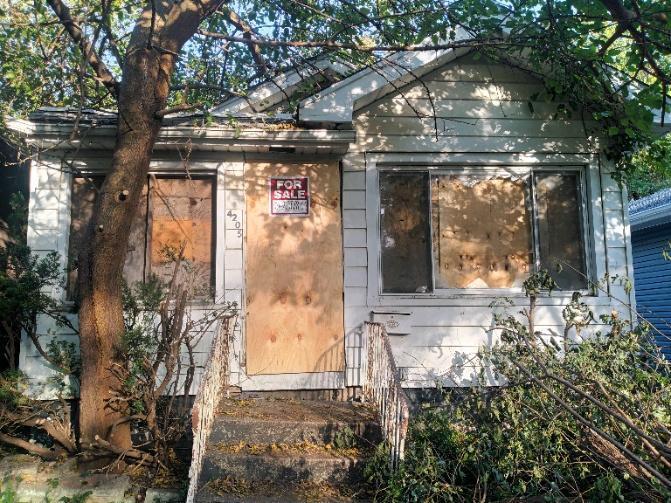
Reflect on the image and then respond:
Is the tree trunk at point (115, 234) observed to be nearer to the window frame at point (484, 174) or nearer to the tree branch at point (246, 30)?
the tree branch at point (246, 30)

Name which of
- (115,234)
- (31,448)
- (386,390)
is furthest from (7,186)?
(386,390)

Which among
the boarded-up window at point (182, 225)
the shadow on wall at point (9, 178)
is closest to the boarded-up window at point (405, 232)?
the boarded-up window at point (182, 225)

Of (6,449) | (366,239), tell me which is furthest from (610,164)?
(6,449)

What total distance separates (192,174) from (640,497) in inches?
205

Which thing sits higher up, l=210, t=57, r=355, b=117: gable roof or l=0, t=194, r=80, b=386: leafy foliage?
l=210, t=57, r=355, b=117: gable roof

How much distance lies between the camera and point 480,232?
665 cm

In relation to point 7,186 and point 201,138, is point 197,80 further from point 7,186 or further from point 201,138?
point 7,186

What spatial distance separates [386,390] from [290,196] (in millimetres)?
2581

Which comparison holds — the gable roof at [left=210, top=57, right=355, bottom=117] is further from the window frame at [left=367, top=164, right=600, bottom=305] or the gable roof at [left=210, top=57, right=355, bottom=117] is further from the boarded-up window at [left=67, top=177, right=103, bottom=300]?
the boarded-up window at [left=67, top=177, right=103, bottom=300]

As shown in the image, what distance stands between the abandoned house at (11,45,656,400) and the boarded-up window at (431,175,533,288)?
17mm

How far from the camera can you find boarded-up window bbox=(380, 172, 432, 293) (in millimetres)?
6449

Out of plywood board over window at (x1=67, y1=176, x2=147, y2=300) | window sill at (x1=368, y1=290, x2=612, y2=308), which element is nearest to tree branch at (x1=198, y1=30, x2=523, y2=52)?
plywood board over window at (x1=67, y1=176, x2=147, y2=300)

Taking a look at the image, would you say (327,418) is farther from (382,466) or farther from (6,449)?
(6,449)

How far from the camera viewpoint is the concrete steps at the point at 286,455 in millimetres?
4312
